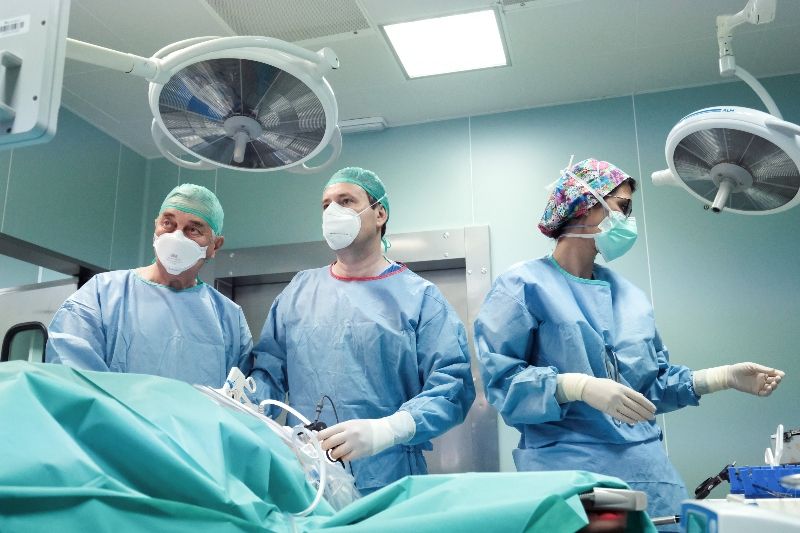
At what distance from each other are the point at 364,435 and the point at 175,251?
0.84 m

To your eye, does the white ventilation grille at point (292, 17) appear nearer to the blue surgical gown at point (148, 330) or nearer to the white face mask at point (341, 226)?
the white face mask at point (341, 226)

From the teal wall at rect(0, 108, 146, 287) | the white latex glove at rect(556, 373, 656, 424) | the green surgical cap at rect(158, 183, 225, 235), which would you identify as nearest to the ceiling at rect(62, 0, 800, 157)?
the teal wall at rect(0, 108, 146, 287)

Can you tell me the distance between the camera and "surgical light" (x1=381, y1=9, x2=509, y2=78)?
8.71 feet

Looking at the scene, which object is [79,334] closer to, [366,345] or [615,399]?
[366,345]

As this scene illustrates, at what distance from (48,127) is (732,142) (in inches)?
56.5

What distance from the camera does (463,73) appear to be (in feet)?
9.77

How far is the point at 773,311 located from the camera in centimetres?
282

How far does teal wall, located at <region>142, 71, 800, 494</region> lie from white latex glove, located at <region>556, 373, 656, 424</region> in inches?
50.3

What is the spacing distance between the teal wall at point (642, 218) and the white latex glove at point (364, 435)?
138 cm

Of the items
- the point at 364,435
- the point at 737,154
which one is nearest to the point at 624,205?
the point at 737,154

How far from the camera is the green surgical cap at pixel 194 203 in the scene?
2.13 metres

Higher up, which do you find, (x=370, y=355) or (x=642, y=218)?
(x=642, y=218)

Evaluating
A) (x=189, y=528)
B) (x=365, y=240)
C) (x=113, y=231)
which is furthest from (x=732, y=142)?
(x=113, y=231)

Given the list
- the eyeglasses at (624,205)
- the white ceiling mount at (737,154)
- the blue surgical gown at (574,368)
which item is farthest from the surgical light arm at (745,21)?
the blue surgical gown at (574,368)
